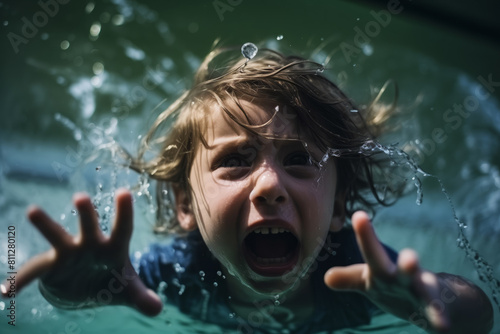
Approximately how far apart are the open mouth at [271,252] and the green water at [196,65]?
1192 millimetres

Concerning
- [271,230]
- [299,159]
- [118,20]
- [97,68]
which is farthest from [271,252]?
[118,20]

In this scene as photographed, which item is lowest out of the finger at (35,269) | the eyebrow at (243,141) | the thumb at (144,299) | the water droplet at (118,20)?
the thumb at (144,299)

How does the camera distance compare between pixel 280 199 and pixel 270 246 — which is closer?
pixel 280 199

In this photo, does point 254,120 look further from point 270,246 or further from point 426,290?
point 426,290

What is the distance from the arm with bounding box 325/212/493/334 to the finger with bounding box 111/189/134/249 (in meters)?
0.37

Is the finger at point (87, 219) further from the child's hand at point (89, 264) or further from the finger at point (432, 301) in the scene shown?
the finger at point (432, 301)

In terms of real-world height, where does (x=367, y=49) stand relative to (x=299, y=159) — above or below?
above

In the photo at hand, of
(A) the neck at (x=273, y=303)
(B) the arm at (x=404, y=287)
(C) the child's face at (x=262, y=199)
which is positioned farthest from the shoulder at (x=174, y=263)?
(B) the arm at (x=404, y=287)

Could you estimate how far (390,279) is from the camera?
35.9 inches

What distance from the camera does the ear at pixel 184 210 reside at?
1425mm

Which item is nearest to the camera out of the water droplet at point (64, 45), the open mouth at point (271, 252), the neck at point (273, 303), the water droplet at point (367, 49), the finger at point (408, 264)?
the finger at point (408, 264)

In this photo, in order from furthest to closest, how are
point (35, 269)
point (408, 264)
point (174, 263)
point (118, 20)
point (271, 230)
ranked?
point (118, 20), point (174, 263), point (271, 230), point (35, 269), point (408, 264)

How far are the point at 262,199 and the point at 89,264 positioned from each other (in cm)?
36

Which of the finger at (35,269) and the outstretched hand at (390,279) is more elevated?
the outstretched hand at (390,279)
